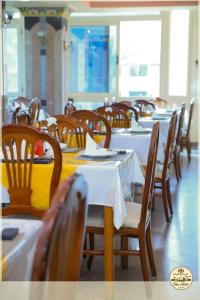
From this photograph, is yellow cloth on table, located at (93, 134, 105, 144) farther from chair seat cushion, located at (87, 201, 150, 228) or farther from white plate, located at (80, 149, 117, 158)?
chair seat cushion, located at (87, 201, 150, 228)

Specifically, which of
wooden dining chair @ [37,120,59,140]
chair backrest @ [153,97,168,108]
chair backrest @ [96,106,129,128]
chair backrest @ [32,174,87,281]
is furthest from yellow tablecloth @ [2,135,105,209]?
chair backrest @ [153,97,168,108]

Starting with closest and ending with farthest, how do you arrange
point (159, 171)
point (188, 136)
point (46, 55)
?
point (159, 171), point (188, 136), point (46, 55)

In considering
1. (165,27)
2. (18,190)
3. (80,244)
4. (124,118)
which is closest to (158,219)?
(124,118)

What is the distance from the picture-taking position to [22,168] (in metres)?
2.58

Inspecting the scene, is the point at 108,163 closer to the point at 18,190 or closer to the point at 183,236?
the point at 18,190

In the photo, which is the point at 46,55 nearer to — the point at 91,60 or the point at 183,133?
the point at 91,60

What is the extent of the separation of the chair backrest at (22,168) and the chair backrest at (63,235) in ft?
4.38

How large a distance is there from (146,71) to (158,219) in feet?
19.1

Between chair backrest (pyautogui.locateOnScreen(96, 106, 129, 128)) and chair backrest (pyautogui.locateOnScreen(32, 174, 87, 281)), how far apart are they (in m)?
4.25

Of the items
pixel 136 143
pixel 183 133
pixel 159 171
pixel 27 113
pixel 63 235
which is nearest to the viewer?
pixel 63 235

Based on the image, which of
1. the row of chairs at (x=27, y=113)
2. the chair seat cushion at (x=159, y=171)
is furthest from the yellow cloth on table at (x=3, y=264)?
the chair seat cushion at (x=159, y=171)

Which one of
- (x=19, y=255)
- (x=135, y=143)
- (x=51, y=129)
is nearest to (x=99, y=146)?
(x=135, y=143)

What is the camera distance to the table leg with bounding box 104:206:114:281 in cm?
255

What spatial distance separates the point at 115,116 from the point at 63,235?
4529mm
